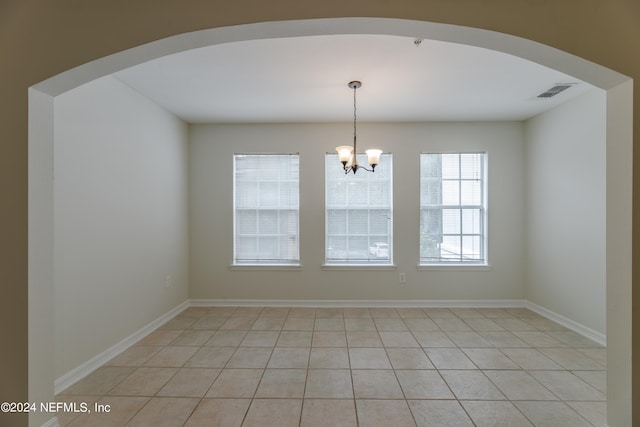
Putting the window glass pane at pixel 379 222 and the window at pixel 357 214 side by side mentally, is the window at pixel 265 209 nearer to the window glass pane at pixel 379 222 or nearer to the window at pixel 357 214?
the window at pixel 357 214

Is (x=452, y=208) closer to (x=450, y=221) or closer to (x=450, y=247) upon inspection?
(x=450, y=221)

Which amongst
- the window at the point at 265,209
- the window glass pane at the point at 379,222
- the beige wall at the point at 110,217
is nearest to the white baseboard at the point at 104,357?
the beige wall at the point at 110,217

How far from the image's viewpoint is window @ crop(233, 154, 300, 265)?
435 centimetres

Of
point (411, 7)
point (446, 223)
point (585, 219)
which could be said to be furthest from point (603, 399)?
point (411, 7)

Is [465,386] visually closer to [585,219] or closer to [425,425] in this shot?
[425,425]

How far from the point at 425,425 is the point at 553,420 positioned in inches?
34.7

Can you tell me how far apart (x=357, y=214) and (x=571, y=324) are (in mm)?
2895

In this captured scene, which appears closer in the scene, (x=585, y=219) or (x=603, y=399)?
Answer: (x=603, y=399)

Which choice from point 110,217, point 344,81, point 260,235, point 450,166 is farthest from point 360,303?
point 110,217

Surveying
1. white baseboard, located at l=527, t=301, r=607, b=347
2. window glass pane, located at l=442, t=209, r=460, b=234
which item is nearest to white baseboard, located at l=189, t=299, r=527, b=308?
white baseboard, located at l=527, t=301, r=607, b=347

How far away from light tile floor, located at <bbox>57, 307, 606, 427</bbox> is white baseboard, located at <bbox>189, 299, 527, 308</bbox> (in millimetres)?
513

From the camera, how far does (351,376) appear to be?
2443mm

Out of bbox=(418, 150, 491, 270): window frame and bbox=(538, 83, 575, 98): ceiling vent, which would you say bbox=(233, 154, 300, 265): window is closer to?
bbox=(418, 150, 491, 270): window frame

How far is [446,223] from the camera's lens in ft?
14.2
